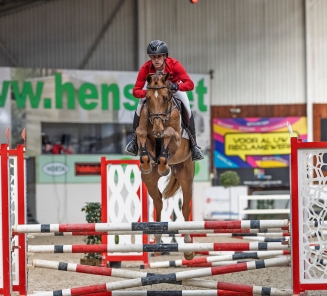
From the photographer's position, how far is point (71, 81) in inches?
624

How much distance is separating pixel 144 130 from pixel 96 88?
10.6m

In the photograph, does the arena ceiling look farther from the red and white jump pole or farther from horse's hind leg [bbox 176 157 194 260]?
the red and white jump pole

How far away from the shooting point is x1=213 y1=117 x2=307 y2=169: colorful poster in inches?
669

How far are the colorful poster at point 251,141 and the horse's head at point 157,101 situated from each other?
11514 millimetres

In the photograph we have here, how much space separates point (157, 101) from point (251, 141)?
38.6ft

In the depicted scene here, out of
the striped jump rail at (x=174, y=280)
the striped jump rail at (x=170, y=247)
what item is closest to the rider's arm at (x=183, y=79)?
the striped jump rail at (x=170, y=247)

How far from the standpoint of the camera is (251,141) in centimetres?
1705

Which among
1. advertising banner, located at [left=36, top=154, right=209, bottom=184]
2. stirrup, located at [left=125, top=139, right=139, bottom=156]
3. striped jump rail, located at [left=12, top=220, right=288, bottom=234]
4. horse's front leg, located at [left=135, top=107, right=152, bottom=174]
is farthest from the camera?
advertising banner, located at [left=36, top=154, right=209, bottom=184]

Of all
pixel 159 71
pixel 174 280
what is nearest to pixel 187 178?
pixel 159 71

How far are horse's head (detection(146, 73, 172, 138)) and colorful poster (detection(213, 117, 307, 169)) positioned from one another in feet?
37.8

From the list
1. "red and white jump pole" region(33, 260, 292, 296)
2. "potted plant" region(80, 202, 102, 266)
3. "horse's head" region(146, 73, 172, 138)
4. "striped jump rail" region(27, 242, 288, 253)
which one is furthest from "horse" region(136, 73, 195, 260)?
"potted plant" region(80, 202, 102, 266)

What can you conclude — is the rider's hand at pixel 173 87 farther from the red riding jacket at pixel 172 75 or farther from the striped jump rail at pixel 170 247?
the striped jump rail at pixel 170 247

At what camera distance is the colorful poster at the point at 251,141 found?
16984 millimetres

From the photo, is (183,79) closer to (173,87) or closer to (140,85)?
(173,87)
